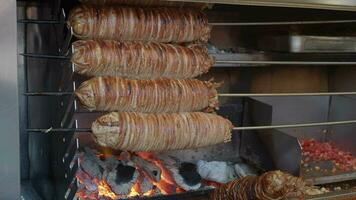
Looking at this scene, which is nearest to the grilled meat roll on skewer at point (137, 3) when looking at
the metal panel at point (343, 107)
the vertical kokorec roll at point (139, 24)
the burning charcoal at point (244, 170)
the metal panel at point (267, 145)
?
the vertical kokorec roll at point (139, 24)

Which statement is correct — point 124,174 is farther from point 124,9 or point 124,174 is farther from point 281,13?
point 281,13

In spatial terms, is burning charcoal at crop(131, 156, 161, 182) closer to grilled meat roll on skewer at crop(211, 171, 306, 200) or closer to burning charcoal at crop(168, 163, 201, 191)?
burning charcoal at crop(168, 163, 201, 191)

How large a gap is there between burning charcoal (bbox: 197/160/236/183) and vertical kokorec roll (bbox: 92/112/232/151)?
0.68 m

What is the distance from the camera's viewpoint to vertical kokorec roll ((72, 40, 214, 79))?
1576 millimetres

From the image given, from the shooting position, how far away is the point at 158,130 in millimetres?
1642

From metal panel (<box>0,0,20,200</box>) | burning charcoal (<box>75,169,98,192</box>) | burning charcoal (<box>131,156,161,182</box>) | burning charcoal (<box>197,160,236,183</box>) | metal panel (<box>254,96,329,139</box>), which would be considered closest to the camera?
metal panel (<box>0,0,20,200</box>)

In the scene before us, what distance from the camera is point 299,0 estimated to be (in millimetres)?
1580

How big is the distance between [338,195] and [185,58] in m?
0.90

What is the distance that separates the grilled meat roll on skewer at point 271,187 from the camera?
58.3 inches

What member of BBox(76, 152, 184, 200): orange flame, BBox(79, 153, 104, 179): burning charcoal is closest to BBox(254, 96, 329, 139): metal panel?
BBox(76, 152, 184, 200): orange flame

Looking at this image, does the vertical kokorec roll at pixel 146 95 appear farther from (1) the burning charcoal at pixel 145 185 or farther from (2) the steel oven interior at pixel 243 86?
(1) the burning charcoal at pixel 145 185

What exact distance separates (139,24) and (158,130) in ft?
1.28

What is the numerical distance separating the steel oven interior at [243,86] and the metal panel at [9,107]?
187mm

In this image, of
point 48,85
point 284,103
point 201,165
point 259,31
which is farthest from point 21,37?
point 284,103
